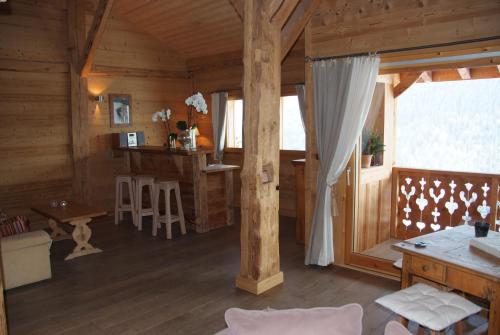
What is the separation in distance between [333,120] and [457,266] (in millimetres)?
2004

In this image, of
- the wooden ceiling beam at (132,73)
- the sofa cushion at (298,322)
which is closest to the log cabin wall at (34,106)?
the wooden ceiling beam at (132,73)

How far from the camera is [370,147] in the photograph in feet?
15.0

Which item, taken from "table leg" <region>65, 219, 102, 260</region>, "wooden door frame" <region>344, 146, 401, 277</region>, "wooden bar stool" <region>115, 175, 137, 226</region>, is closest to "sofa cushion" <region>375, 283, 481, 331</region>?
"wooden door frame" <region>344, 146, 401, 277</region>

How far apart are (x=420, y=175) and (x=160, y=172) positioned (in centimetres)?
363

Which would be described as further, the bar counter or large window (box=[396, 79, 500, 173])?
the bar counter

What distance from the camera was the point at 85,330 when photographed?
10.2 ft

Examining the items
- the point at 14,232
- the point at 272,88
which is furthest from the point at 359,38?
the point at 14,232

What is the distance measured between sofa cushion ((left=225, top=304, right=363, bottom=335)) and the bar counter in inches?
163

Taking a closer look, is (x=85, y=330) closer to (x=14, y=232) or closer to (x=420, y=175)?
(x=14, y=232)

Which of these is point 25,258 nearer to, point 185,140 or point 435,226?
point 185,140

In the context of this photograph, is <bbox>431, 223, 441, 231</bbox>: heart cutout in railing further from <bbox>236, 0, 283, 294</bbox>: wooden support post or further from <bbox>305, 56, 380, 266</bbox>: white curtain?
<bbox>236, 0, 283, 294</bbox>: wooden support post

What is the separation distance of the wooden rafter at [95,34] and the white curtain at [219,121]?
218 centimetres

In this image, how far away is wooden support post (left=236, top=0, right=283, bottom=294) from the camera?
11.3ft

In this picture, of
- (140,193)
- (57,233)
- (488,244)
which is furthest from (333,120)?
(57,233)
